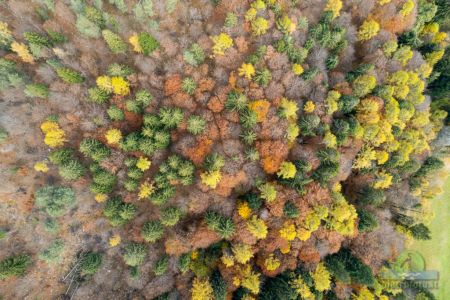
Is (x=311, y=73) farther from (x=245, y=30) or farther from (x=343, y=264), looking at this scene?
(x=343, y=264)

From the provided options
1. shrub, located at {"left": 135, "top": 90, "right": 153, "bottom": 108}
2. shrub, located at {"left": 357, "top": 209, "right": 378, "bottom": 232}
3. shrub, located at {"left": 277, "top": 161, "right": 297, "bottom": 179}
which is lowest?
shrub, located at {"left": 357, "top": 209, "right": 378, "bottom": 232}

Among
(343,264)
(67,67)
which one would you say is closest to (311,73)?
(343,264)

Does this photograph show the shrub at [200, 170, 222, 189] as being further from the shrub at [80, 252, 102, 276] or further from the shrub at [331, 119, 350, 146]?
the shrub at [80, 252, 102, 276]

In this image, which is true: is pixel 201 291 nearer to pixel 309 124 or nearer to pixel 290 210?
pixel 290 210

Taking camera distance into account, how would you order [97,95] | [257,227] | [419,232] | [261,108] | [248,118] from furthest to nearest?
[419,232] < [261,108] < [248,118] < [257,227] < [97,95]

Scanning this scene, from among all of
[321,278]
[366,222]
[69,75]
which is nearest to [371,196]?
[366,222]

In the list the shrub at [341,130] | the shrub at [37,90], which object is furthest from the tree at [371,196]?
the shrub at [37,90]

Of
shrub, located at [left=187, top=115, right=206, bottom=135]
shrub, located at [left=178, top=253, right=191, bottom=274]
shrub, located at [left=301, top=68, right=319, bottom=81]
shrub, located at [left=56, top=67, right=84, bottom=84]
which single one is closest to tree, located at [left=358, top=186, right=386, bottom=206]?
shrub, located at [left=301, top=68, right=319, bottom=81]
